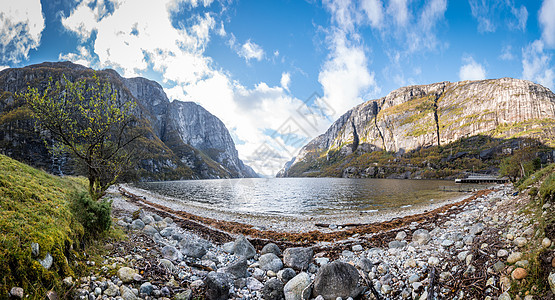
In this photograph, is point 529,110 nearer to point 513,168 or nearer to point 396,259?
point 513,168

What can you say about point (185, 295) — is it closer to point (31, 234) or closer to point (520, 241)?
point (31, 234)

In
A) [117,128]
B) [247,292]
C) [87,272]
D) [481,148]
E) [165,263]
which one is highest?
[481,148]

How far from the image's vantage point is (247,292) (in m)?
6.99

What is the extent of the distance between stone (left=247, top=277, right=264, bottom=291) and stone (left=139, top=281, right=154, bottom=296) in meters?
3.19

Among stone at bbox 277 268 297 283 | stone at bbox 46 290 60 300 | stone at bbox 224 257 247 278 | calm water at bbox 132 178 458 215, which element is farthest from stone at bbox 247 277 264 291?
calm water at bbox 132 178 458 215

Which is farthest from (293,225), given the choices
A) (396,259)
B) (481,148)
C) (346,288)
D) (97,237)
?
(481,148)

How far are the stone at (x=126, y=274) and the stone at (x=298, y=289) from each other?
191 inches

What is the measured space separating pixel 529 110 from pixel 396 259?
288190 mm

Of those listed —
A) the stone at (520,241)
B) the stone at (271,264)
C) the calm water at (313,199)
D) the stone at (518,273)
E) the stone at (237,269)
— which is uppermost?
the stone at (520,241)

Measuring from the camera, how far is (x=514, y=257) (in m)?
5.27

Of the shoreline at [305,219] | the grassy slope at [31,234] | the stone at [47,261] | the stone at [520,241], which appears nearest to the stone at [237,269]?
the grassy slope at [31,234]

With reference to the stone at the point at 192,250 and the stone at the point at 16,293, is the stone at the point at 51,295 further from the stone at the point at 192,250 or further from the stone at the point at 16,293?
the stone at the point at 192,250

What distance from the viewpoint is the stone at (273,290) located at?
6859 millimetres

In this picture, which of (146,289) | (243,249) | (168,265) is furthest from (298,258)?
(146,289)
